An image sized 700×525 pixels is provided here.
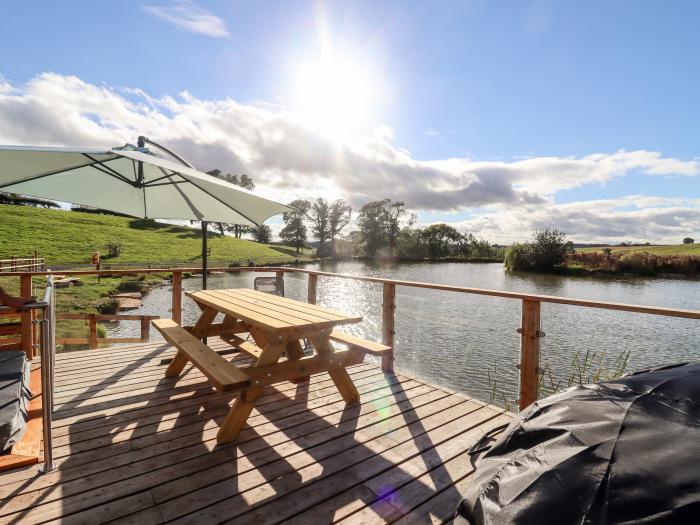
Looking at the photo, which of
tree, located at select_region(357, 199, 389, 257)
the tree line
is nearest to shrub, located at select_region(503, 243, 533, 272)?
the tree line

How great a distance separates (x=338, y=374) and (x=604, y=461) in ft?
7.11

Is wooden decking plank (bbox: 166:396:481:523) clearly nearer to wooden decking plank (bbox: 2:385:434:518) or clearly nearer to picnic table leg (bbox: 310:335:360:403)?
wooden decking plank (bbox: 2:385:434:518)


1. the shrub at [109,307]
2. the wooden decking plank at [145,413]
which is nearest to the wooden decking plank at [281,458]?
the wooden decking plank at [145,413]

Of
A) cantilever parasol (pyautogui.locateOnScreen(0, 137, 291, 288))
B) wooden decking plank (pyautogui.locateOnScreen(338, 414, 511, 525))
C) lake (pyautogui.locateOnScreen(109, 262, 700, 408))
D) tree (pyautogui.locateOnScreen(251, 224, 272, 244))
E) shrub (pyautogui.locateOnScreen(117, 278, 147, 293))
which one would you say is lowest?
lake (pyautogui.locateOnScreen(109, 262, 700, 408))

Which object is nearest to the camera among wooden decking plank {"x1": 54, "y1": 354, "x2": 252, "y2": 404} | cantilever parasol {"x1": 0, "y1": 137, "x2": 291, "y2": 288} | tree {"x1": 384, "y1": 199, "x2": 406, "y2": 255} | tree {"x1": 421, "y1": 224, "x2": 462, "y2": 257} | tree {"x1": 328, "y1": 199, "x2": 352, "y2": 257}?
cantilever parasol {"x1": 0, "y1": 137, "x2": 291, "y2": 288}

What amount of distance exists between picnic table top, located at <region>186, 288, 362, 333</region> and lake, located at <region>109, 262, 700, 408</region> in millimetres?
2981

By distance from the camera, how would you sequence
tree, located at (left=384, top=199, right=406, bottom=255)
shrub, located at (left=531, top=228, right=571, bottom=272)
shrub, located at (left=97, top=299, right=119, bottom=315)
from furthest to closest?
tree, located at (left=384, top=199, right=406, bottom=255) < shrub, located at (left=531, top=228, right=571, bottom=272) < shrub, located at (left=97, top=299, right=119, bottom=315)

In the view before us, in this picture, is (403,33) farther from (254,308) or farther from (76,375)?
(76,375)

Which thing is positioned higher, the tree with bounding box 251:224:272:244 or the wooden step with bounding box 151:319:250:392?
the tree with bounding box 251:224:272:244

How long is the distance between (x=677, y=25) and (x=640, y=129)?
407 cm

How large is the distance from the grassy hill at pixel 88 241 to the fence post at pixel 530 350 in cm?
3101

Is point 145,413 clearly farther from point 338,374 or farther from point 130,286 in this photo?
point 130,286

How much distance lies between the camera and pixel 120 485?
6.64 ft

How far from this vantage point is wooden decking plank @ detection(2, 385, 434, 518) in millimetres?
1842
